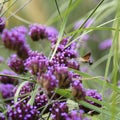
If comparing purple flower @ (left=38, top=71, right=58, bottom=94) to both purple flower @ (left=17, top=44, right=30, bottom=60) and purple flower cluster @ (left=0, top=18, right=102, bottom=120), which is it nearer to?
purple flower cluster @ (left=0, top=18, right=102, bottom=120)

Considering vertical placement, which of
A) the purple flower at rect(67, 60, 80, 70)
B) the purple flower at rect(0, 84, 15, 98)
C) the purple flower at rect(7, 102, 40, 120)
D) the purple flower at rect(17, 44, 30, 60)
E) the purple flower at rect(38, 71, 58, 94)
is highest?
the purple flower at rect(17, 44, 30, 60)

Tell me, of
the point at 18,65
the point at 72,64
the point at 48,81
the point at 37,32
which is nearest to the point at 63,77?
the point at 48,81

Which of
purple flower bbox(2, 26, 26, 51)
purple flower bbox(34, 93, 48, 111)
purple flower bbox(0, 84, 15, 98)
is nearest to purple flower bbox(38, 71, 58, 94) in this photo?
purple flower bbox(34, 93, 48, 111)

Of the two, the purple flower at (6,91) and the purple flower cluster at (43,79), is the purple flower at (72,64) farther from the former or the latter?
the purple flower at (6,91)

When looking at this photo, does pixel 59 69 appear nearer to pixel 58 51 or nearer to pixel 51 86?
pixel 51 86

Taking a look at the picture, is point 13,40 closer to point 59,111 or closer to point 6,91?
point 6,91

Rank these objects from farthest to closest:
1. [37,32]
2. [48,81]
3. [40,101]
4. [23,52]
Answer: [37,32] → [23,52] → [40,101] → [48,81]

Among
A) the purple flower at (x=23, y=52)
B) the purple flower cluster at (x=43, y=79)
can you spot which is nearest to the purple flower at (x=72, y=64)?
the purple flower cluster at (x=43, y=79)
